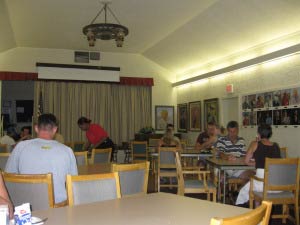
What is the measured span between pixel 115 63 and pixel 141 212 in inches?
365

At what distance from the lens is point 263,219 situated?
1473 mm

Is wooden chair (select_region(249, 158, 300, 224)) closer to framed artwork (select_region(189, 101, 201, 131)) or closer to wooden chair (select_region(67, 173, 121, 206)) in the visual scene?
wooden chair (select_region(67, 173, 121, 206))

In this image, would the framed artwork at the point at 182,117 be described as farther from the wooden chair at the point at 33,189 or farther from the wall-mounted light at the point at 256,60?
the wooden chair at the point at 33,189

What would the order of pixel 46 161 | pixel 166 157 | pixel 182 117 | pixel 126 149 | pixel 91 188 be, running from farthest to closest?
1. pixel 182 117
2. pixel 126 149
3. pixel 166 157
4. pixel 46 161
5. pixel 91 188

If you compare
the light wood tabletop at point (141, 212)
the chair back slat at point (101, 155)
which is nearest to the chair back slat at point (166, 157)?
the chair back slat at point (101, 155)

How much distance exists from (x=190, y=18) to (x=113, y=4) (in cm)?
175

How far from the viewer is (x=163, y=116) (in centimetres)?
1158

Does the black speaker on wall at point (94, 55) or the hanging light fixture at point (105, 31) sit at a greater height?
the black speaker on wall at point (94, 55)

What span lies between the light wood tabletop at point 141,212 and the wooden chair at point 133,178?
0.73 meters

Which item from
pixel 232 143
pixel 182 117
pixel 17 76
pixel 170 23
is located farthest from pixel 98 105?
pixel 232 143

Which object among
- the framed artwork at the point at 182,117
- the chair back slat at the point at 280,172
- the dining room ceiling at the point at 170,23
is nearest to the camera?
the chair back slat at the point at 280,172

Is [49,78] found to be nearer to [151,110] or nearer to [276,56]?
[151,110]

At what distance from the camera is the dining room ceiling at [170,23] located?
6342 millimetres

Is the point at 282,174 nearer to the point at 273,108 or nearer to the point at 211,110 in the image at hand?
the point at 273,108
